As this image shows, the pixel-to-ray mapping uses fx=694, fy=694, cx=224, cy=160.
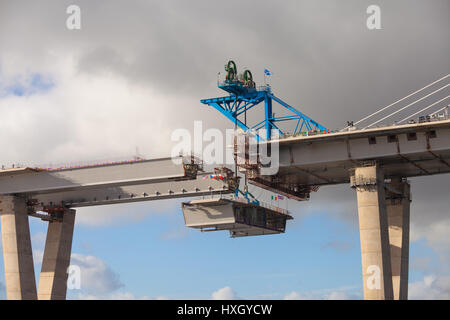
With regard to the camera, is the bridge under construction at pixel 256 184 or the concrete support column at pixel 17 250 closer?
the bridge under construction at pixel 256 184

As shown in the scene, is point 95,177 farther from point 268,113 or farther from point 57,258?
point 268,113

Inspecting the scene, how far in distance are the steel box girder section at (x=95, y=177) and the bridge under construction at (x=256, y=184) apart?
104 millimetres

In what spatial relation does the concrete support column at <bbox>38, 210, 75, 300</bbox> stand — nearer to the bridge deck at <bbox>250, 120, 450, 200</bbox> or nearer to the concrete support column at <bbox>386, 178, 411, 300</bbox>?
the bridge deck at <bbox>250, 120, 450, 200</bbox>

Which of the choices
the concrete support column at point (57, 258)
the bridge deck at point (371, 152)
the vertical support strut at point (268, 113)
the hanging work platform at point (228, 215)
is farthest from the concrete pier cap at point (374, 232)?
the concrete support column at point (57, 258)

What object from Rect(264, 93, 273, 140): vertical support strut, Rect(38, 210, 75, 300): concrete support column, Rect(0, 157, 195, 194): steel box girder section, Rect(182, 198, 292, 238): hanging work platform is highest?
Rect(264, 93, 273, 140): vertical support strut

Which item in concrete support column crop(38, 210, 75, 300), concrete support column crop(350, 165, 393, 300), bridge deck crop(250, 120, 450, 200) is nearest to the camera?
concrete support column crop(350, 165, 393, 300)

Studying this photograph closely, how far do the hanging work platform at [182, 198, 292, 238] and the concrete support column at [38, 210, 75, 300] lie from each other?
18.4 m

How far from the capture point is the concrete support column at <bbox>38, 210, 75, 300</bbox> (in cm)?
8069

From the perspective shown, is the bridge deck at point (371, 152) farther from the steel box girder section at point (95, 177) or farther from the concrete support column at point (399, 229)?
the steel box girder section at point (95, 177)

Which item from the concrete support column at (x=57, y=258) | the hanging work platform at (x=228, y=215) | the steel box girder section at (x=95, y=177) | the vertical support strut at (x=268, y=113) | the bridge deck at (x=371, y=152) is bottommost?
the concrete support column at (x=57, y=258)

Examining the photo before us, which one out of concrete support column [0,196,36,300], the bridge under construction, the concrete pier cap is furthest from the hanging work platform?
concrete support column [0,196,36,300]

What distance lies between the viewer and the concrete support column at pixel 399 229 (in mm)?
70062
